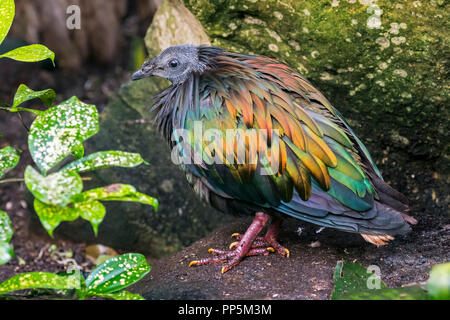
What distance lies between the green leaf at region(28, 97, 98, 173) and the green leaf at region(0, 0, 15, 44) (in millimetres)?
555

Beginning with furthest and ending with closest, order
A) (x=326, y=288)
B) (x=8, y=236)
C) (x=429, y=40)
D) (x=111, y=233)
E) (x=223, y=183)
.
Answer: (x=111, y=233) → (x=429, y=40) → (x=223, y=183) → (x=326, y=288) → (x=8, y=236)

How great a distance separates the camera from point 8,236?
8.52 feet

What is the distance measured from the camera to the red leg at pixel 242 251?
381 centimetres

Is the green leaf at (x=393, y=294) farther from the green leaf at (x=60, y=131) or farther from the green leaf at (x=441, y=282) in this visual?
the green leaf at (x=60, y=131)

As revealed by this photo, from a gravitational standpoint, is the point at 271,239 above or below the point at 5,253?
below

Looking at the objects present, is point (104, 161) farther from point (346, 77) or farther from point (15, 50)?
point (346, 77)

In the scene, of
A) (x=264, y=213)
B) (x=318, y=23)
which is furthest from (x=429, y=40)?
(x=264, y=213)

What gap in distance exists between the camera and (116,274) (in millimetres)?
3111

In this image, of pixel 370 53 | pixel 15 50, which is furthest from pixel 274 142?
pixel 15 50

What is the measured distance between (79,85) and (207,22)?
138 inches

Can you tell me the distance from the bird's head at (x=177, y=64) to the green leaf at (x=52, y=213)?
171cm

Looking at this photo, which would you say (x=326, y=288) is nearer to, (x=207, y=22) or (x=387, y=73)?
(x=387, y=73)

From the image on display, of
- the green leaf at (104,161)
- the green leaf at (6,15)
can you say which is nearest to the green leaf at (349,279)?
the green leaf at (104,161)

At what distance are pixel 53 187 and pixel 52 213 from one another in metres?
0.13
